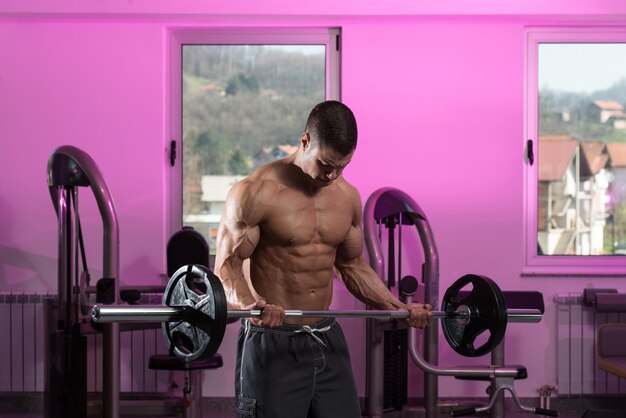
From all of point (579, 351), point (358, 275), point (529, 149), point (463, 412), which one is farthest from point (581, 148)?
point (358, 275)

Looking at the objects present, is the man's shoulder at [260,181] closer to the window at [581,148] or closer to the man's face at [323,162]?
the man's face at [323,162]

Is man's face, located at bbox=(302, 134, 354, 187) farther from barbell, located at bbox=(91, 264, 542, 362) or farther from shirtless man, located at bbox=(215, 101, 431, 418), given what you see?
barbell, located at bbox=(91, 264, 542, 362)

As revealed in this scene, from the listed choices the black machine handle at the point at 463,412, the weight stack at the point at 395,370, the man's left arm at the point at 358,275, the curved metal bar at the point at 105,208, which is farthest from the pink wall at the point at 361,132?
the man's left arm at the point at 358,275

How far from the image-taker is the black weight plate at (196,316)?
8.42 feet

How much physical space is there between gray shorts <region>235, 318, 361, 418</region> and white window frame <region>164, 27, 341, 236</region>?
272cm

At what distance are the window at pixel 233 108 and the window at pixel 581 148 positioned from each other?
4.61ft

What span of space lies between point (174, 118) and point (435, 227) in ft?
5.70

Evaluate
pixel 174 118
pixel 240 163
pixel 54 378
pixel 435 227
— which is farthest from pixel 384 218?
pixel 54 378

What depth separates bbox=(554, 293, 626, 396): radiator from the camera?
5445mm

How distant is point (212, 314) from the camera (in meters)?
2.56

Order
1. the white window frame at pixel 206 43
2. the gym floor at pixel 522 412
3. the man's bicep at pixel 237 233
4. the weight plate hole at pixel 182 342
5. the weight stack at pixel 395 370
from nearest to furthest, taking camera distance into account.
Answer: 1. the weight plate hole at pixel 182 342
2. the man's bicep at pixel 237 233
3. the weight stack at pixel 395 370
4. the gym floor at pixel 522 412
5. the white window frame at pixel 206 43

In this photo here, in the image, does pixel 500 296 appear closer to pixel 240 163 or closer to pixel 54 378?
pixel 54 378

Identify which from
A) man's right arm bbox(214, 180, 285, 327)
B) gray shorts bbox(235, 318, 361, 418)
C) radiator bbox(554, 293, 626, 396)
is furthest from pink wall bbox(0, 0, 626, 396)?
man's right arm bbox(214, 180, 285, 327)

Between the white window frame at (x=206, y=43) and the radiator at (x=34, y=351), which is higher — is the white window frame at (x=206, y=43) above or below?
above
